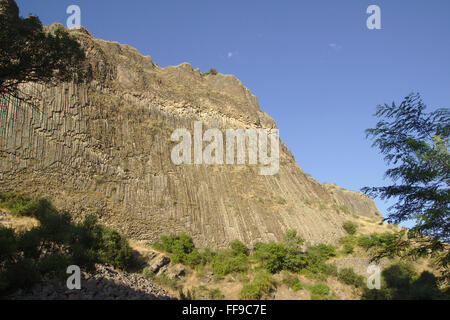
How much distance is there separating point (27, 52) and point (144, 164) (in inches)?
647

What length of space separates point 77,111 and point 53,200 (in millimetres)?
7961

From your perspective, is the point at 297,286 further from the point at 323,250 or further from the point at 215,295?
the point at 323,250

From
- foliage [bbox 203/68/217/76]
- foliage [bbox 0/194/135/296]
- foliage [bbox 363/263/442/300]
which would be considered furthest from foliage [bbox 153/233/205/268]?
foliage [bbox 203/68/217/76]

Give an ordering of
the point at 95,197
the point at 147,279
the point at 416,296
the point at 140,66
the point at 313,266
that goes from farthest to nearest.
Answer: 1. the point at 140,66
2. the point at 313,266
3. the point at 95,197
4. the point at 147,279
5. the point at 416,296

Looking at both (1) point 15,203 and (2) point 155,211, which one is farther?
(2) point 155,211

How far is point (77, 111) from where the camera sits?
2436cm

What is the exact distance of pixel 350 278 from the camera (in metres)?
22.0

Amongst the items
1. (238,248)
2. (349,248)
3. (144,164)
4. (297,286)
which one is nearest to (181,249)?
(238,248)

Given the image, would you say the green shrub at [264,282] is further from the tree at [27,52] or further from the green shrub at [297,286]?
the tree at [27,52]

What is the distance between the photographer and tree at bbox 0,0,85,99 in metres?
10.8

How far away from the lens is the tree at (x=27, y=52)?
1076cm
